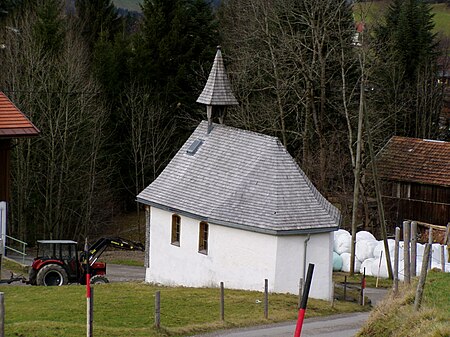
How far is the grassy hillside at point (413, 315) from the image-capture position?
14.9 meters

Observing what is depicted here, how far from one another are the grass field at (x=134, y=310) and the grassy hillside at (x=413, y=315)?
16.6 ft

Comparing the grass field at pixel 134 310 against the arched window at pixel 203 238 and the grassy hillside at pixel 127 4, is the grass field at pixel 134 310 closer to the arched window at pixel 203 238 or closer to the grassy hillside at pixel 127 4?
the arched window at pixel 203 238

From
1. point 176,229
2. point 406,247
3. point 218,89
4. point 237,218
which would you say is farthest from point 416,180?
point 406,247

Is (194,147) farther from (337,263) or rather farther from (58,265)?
(337,263)

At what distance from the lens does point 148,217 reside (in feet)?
116

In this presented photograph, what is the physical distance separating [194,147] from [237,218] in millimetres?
4783

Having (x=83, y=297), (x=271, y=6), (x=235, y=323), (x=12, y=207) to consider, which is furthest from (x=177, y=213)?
(x=271, y=6)

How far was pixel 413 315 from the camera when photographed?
16.0 metres

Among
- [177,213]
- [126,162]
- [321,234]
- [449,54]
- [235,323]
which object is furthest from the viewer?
[449,54]

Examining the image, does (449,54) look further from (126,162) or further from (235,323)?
(235,323)

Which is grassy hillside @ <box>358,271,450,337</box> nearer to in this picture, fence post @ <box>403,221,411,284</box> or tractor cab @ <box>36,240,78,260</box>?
fence post @ <box>403,221,411,284</box>

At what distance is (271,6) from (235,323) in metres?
32.1

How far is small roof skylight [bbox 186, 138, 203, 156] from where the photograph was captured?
3488 centimetres

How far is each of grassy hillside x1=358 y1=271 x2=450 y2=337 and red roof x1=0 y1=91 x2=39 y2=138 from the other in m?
21.1
